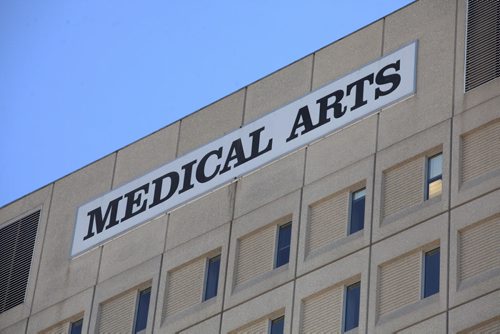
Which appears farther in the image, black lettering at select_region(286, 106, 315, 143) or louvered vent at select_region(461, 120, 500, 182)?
black lettering at select_region(286, 106, 315, 143)

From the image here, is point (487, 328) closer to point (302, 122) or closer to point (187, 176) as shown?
point (302, 122)

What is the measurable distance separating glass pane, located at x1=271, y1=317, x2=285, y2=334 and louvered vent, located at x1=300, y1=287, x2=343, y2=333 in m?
0.96

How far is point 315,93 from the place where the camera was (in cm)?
6906

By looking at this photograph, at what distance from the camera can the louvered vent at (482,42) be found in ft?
213

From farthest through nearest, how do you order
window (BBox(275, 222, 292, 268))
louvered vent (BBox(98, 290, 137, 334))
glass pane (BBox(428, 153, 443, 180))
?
louvered vent (BBox(98, 290, 137, 334)), window (BBox(275, 222, 292, 268)), glass pane (BBox(428, 153, 443, 180))

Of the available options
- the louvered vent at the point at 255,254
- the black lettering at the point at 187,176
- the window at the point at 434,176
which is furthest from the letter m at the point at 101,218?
the window at the point at 434,176

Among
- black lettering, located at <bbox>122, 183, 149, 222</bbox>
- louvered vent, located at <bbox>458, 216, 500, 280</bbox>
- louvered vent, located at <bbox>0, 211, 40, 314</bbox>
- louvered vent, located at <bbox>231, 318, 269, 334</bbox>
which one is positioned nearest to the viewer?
louvered vent, located at <bbox>458, 216, 500, 280</bbox>

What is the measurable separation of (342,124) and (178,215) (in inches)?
281

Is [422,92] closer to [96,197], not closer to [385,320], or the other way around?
[385,320]

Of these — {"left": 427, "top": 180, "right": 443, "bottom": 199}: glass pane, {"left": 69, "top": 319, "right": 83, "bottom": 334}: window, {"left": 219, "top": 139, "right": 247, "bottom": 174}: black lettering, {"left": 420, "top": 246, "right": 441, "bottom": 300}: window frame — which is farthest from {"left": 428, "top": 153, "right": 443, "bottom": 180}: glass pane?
{"left": 69, "top": 319, "right": 83, "bottom": 334}: window

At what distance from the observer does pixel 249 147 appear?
7006 centimetres

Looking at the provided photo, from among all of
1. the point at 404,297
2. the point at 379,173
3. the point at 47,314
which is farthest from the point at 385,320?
the point at 47,314

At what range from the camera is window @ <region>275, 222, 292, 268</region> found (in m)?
66.9

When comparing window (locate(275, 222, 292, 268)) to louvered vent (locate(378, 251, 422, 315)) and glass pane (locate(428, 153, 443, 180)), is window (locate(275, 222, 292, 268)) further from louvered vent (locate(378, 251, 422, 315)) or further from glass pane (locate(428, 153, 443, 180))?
glass pane (locate(428, 153, 443, 180))
